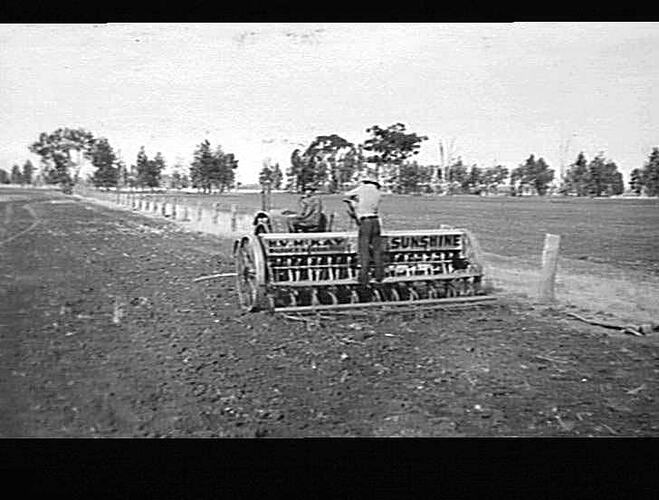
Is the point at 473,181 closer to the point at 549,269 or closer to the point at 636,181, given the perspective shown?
the point at 549,269

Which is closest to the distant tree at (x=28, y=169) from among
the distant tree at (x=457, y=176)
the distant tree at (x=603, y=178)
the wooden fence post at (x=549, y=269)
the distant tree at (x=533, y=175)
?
the distant tree at (x=457, y=176)

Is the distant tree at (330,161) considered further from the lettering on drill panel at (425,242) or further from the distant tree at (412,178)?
the lettering on drill panel at (425,242)

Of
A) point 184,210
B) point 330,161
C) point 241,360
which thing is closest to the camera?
point 241,360

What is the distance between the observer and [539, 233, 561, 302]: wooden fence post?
9.28 ft

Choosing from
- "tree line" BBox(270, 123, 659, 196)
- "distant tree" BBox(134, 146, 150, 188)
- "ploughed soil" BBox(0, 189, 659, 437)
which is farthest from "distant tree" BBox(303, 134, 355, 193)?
"distant tree" BBox(134, 146, 150, 188)

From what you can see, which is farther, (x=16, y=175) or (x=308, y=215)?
(x=308, y=215)

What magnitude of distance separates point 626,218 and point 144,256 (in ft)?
6.51

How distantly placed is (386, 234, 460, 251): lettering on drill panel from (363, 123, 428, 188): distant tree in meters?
0.23

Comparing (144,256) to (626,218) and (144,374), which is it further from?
(626,218)

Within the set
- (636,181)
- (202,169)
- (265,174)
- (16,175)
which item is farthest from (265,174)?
(636,181)

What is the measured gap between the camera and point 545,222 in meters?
2.84

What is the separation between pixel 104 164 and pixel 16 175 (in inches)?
13.1

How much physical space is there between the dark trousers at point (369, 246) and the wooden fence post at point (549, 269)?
→ 2.19ft
